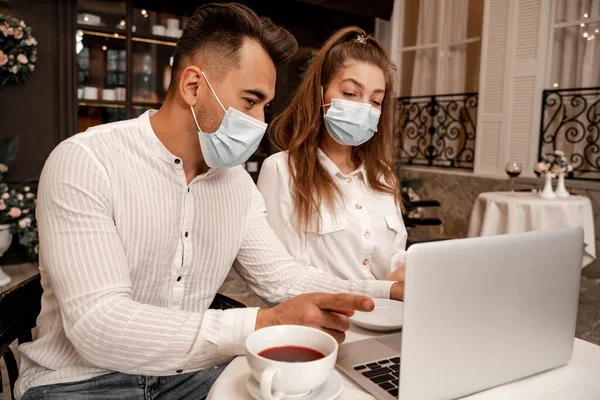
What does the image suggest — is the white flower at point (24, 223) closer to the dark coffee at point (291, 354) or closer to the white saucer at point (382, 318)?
the white saucer at point (382, 318)

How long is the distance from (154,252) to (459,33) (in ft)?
19.7

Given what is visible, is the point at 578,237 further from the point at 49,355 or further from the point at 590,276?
the point at 590,276

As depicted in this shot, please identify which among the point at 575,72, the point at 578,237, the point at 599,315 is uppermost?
the point at 575,72

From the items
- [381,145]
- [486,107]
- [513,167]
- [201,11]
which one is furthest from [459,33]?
[201,11]

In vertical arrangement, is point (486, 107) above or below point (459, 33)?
below

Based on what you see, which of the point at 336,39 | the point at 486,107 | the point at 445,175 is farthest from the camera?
the point at 445,175

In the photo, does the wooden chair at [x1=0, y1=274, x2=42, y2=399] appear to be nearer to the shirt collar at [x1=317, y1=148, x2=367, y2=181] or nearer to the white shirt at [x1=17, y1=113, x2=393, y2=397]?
the white shirt at [x1=17, y1=113, x2=393, y2=397]

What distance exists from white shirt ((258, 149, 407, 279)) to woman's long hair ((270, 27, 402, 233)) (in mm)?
33

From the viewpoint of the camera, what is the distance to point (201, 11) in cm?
136

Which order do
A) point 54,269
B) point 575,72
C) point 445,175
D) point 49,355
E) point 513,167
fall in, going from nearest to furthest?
1. point 54,269
2. point 49,355
3. point 513,167
4. point 575,72
5. point 445,175

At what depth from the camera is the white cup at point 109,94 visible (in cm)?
517

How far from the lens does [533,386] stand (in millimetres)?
818

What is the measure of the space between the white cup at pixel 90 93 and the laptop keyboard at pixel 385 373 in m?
4.98

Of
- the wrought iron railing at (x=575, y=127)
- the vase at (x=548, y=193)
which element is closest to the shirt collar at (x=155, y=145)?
the vase at (x=548, y=193)
